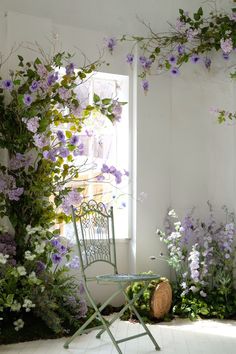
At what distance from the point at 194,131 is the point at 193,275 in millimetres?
1506

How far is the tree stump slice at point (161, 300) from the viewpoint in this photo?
452 cm

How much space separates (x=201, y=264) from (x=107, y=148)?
1479 mm

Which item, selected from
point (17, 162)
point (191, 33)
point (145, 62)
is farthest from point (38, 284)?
point (191, 33)

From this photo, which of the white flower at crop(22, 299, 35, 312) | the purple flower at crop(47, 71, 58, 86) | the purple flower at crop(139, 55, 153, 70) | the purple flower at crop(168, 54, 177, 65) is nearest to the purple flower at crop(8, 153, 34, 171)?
the purple flower at crop(47, 71, 58, 86)

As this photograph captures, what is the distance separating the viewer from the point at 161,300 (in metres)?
4.55

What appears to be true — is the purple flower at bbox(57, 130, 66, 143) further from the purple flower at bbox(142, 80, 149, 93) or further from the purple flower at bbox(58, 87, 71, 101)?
the purple flower at bbox(142, 80, 149, 93)

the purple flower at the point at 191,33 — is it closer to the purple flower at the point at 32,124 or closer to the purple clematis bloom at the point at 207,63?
the purple clematis bloom at the point at 207,63

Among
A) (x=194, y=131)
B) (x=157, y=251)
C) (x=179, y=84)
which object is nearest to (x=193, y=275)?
(x=157, y=251)

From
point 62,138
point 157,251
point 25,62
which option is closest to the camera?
point 62,138

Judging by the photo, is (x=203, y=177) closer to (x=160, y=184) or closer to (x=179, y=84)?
(x=160, y=184)

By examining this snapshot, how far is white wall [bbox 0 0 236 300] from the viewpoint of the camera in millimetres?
4991

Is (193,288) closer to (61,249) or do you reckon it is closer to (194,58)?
(61,249)

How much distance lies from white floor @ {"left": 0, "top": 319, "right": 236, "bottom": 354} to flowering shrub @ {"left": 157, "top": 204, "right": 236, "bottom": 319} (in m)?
0.33

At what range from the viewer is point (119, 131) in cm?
523
